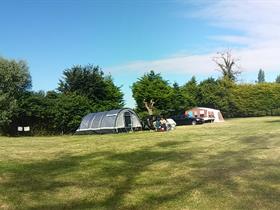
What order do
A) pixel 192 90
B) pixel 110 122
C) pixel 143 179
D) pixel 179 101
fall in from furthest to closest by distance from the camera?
pixel 192 90 → pixel 179 101 → pixel 110 122 → pixel 143 179

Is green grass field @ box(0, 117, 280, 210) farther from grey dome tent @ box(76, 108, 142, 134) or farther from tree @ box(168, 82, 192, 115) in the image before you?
tree @ box(168, 82, 192, 115)

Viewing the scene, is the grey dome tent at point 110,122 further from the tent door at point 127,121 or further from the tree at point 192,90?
the tree at point 192,90

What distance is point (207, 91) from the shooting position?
2046 inches

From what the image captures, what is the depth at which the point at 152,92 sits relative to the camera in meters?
42.2

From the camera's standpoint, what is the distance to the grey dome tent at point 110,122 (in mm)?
31344

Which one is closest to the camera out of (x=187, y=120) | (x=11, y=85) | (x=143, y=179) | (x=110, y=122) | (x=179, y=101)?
(x=143, y=179)

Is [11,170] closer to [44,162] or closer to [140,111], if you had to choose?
[44,162]

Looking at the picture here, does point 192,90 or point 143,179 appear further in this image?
point 192,90

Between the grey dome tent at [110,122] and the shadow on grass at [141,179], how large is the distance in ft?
56.0

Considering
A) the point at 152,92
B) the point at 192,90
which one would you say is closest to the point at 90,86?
the point at 152,92

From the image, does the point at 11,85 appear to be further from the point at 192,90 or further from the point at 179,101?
the point at 192,90

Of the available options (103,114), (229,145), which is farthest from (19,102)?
(229,145)

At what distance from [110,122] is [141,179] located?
850 inches

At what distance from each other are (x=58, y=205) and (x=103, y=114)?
24.7m
